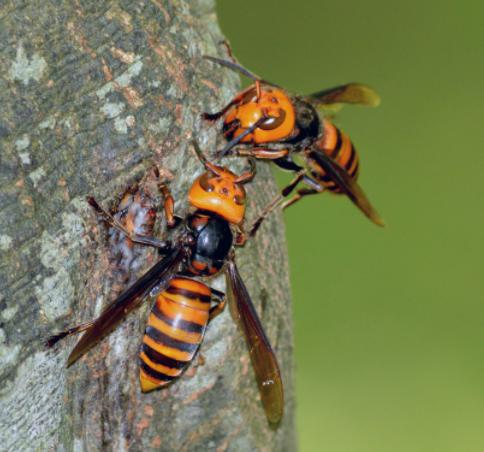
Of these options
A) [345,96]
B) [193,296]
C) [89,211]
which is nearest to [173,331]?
[193,296]

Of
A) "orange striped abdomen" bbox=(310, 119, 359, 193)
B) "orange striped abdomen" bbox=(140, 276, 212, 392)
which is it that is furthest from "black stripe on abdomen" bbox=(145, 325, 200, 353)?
"orange striped abdomen" bbox=(310, 119, 359, 193)

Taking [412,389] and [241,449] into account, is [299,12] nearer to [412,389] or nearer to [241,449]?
[412,389]

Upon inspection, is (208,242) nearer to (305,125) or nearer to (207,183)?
(207,183)

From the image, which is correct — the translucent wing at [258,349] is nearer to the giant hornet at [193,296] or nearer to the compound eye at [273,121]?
the giant hornet at [193,296]

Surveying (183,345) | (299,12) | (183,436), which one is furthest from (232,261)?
(299,12)

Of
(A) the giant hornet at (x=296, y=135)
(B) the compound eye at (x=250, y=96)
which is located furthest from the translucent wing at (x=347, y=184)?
(B) the compound eye at (x=250, y=96)

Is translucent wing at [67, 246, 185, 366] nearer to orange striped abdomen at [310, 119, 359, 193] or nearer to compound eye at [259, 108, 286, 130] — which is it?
compound eye at [259, 108, 286, 130]
